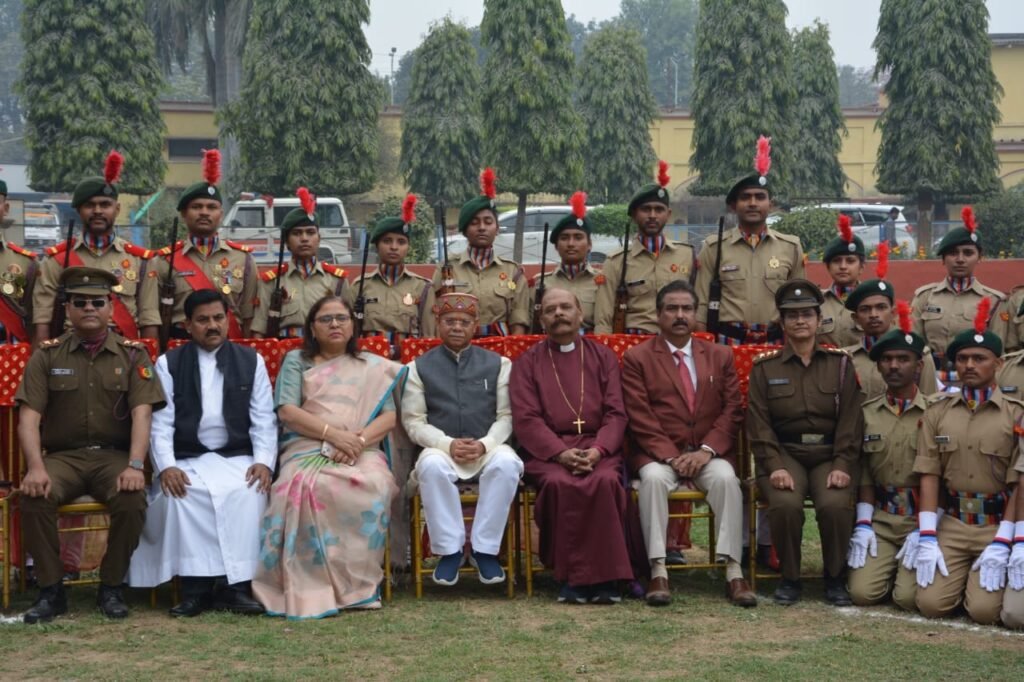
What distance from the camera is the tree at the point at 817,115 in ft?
119

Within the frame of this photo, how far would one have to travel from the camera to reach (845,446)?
718 centimetres

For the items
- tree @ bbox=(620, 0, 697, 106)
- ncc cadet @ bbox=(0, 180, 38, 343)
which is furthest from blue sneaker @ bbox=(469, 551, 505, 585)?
tree @ bbox=(620, 0, 697, 106)

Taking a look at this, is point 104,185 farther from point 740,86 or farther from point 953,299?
point 740,86

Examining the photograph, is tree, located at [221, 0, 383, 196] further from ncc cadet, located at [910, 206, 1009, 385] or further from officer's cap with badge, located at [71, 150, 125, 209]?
ncc cadet, located at [910, 206, 1009, 385]

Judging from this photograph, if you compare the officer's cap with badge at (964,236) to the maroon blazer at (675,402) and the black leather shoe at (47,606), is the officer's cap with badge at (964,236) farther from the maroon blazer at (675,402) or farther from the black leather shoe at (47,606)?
the black leather shoe at (47,606)

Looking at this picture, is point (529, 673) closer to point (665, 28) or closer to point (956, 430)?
point (956, 430)

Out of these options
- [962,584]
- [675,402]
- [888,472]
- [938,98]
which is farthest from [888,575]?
[938,98]

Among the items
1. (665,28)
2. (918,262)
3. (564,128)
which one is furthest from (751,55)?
(665,28)

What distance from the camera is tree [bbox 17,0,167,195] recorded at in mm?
27828

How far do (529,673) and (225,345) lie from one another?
2546 mm

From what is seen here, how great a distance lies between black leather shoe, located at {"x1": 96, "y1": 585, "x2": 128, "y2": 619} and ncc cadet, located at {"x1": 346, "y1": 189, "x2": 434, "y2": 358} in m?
2.53

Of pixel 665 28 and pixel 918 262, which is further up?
pixel 665 28

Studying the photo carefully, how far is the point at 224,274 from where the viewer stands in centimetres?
837

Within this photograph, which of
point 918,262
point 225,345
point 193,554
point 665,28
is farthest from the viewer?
point 665,28
